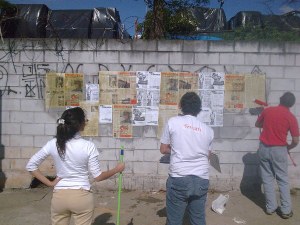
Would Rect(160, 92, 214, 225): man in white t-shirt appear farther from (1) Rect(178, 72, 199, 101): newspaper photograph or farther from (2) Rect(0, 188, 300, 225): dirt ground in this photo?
(1) Rect(178, 72, 199, 101): newspaper photograph

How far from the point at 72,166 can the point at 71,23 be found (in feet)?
20.1

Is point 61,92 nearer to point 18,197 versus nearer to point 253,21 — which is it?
point 18,197

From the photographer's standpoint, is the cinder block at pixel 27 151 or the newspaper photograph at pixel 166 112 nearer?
the newspaper photograph at pixel 166 112

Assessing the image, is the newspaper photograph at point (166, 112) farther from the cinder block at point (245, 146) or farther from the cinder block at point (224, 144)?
the cinder block at point (245, 146)

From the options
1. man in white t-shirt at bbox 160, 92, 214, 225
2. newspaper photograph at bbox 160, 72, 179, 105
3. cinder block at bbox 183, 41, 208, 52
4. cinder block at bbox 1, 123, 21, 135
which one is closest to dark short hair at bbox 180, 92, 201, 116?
man in white t-shirt at bbox 160, 92, 214, 225

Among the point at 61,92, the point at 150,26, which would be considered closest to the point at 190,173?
the point at 61,92

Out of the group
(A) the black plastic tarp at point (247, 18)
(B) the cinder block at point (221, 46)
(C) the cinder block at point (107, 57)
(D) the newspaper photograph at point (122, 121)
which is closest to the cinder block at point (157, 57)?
(C) the cinder block at point (107, 57)

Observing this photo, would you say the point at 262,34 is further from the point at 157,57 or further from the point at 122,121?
the point at 122,121

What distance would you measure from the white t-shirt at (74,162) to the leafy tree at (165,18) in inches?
185

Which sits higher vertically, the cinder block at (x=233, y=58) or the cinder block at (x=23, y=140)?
the cinder block at (x=233, y=58)

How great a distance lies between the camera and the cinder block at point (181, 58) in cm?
556

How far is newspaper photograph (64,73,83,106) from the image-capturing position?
5629 mm

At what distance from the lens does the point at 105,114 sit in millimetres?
5664

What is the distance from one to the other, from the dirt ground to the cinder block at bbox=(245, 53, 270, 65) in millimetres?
2122
